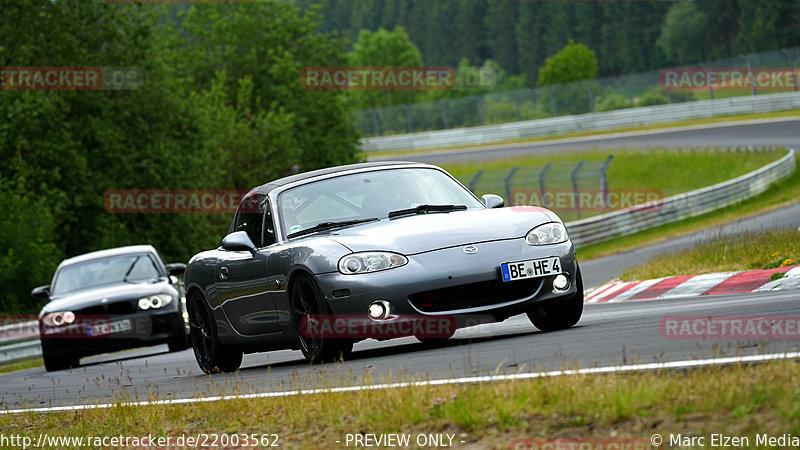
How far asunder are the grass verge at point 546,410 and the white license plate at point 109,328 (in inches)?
356

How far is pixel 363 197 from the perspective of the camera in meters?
9.69

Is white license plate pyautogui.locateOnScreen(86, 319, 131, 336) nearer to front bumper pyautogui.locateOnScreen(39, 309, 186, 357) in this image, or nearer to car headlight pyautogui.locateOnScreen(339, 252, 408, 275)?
front bumper pyautogui.locateOnScreen(39, 309, 186, 357)

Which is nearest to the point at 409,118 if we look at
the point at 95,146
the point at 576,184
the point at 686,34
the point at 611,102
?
the point at 611,102

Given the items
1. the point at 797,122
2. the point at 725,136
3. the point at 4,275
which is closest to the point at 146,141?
the point at 4,275

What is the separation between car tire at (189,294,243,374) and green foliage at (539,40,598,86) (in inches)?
4057

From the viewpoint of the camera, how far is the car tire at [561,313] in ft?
30.3

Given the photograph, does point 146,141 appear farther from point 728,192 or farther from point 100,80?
point 728,192

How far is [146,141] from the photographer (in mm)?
38344

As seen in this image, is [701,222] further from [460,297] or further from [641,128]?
[641,128]

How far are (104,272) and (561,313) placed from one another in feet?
30.9

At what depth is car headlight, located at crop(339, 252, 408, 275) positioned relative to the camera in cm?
860

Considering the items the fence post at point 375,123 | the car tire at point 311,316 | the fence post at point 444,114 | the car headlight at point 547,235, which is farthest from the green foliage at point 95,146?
the car headlight at point 547,235

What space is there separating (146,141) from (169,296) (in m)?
22.7

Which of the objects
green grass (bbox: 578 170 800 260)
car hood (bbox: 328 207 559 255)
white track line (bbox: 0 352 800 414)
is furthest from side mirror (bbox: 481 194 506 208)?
green grass (bbox: 578 170 800 260)
